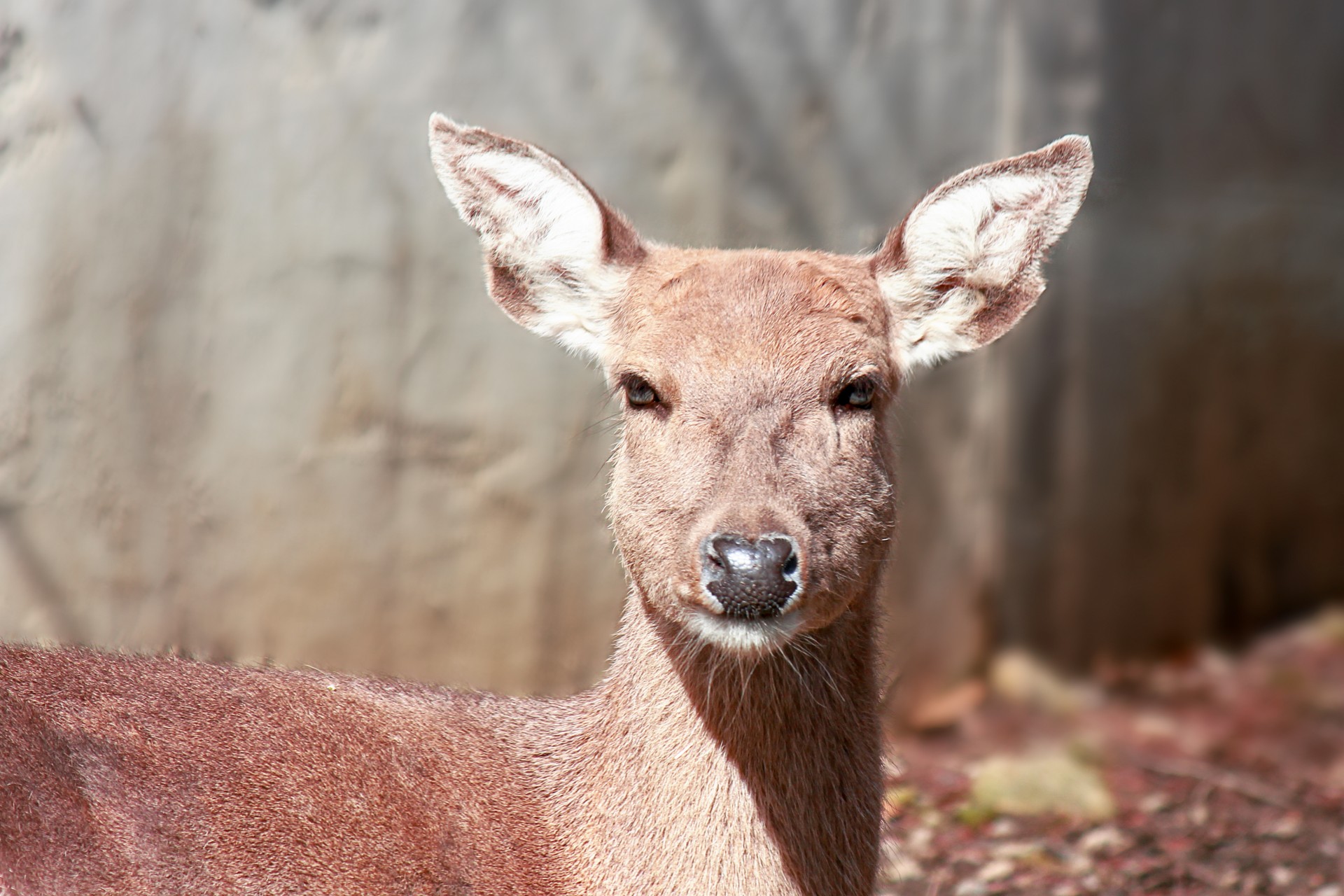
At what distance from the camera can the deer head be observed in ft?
11.3

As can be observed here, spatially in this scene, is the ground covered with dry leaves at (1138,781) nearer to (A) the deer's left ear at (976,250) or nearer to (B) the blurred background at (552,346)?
(B) the blurred background at (552,346)

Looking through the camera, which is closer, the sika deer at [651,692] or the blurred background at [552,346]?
the sika deer at [651,692]

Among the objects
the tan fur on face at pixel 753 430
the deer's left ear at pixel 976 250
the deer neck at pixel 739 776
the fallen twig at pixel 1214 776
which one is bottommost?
the deer neck at pixel 739 776

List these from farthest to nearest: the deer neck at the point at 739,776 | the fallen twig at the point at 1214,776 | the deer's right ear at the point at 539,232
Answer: the fallen twig at the point at 1214,776, the deer's right ear at the point at 539,232, the deer neck at the point at 739,776

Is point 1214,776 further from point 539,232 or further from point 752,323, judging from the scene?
point 539,232

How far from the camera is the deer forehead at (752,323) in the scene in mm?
3764

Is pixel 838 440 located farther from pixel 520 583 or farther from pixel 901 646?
pixel 901 646

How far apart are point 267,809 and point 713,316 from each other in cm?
165

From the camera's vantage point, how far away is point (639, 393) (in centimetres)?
390

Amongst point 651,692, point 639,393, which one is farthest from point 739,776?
point 639,393

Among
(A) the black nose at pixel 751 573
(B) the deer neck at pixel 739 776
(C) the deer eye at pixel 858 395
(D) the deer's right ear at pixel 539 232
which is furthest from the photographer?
(D) the deer's right ear at pixel 539 232

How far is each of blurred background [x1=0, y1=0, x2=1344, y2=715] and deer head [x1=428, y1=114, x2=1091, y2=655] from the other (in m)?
0.94

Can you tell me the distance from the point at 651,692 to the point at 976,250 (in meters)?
1.59

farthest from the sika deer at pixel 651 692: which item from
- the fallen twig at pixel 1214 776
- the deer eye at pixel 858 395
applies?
the fallen twig at pixel 1214 776
